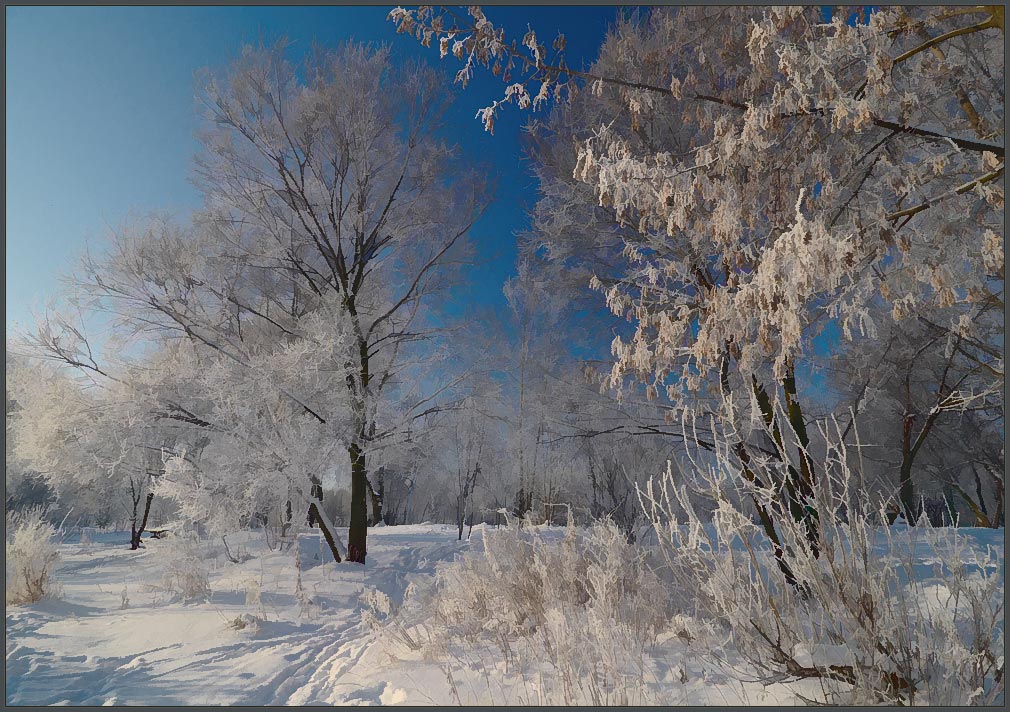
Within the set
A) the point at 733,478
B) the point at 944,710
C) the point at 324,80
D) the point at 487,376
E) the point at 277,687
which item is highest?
the point at 324,80

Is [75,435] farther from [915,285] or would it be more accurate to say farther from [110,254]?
[915,285]

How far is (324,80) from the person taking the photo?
8.16 m

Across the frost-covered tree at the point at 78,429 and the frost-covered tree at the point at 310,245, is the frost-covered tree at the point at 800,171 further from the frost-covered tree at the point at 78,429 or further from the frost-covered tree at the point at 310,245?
the frost-covered tree at the point at 78,429

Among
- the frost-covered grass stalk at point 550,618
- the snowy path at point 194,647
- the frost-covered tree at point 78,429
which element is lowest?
the snowy path at point 194,647

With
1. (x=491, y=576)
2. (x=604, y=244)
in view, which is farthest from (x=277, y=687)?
(x=604, y=244)

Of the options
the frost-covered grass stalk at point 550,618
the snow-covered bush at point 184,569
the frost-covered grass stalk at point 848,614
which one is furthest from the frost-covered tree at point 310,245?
the frost-covered grass stalk at point 848,614

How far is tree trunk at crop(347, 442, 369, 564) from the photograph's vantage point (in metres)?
8.04

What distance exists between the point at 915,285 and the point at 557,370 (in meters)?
8.23

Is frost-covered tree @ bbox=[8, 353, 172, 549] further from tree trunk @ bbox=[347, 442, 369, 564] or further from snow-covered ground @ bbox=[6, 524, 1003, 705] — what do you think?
tree trunk @ bbox=[347, 442, 369, 564]

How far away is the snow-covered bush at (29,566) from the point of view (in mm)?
5262

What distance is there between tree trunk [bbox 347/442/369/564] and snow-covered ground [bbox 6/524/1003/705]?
3.42 ft

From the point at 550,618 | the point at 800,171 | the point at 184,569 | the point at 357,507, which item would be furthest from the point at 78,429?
the point at 800,171

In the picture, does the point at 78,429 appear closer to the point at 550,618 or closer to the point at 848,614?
the point at 550,618

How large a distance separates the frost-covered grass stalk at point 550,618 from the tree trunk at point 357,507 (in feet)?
11.9
